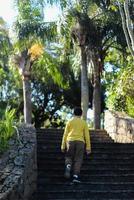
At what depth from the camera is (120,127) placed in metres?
17.8

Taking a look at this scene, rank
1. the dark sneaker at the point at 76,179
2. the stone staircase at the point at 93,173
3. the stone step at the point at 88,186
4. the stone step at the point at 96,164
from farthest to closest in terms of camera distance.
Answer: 1. the stone step at the point at 96,164
2. the dark sneaker at the point at 76,179
3. the stone step at the point at 88,186
4. the stone staircase at the point at 93,173

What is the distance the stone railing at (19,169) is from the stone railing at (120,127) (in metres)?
5.43

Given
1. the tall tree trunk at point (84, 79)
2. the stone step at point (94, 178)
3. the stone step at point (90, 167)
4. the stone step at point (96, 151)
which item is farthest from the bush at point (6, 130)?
the tall tree trunk at point (84, 79)

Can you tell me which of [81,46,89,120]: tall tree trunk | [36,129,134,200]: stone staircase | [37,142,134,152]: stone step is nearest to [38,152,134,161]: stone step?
[36,129,134,200]: stone staircase

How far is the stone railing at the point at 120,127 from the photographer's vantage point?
16.8 metres

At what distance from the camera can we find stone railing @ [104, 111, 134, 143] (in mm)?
16812

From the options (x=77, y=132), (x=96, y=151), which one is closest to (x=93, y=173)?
(x=77, y=132)

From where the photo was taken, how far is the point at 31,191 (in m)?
10.4

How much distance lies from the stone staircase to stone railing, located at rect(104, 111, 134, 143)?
2.02m

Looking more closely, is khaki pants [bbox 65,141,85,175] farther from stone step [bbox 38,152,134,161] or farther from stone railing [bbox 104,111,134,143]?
stone railing [bbox 104,111,134,143]

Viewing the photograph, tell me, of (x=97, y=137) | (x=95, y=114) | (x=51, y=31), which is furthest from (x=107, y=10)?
(x=97, y=137)

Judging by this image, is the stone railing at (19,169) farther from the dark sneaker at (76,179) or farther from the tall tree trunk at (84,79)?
the tall tree trunk at (84,79)

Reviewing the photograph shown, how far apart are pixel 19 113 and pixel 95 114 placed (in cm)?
1174

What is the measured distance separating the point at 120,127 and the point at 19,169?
8.73 m
